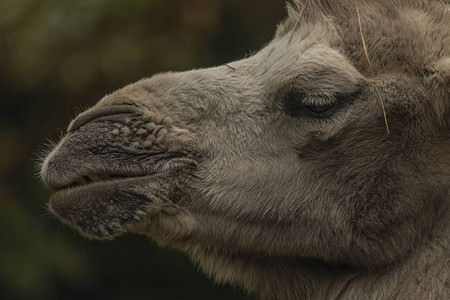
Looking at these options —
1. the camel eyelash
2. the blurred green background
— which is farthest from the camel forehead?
the blurred green background

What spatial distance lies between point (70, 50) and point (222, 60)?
1108 millimetres

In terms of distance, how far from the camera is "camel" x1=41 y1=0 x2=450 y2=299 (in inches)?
111

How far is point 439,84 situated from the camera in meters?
2.77

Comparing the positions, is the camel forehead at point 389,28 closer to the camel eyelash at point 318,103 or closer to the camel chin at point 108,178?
the camel eyelash at point 318,103

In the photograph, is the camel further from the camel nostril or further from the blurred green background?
the blurred green background

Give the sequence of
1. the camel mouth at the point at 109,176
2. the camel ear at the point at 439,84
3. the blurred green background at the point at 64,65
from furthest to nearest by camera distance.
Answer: the blurred green background at the point at 64,65 < the camel mouth at the point at 109,176 < the camel ear at the point at 439,84

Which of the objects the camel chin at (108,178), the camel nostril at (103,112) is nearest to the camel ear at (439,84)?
the camel chin at (108,178)

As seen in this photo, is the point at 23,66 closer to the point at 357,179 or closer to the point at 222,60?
the point at 222,60

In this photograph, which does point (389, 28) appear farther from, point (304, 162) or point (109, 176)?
point (109, 176)

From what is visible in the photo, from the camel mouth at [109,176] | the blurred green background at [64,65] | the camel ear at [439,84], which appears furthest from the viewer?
the blurred green background at [64,65]

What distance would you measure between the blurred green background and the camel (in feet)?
6.50

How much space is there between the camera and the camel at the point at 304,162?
2.81m

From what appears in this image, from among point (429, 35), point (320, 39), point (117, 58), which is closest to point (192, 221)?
point (320, 39)

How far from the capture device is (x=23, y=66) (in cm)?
504
